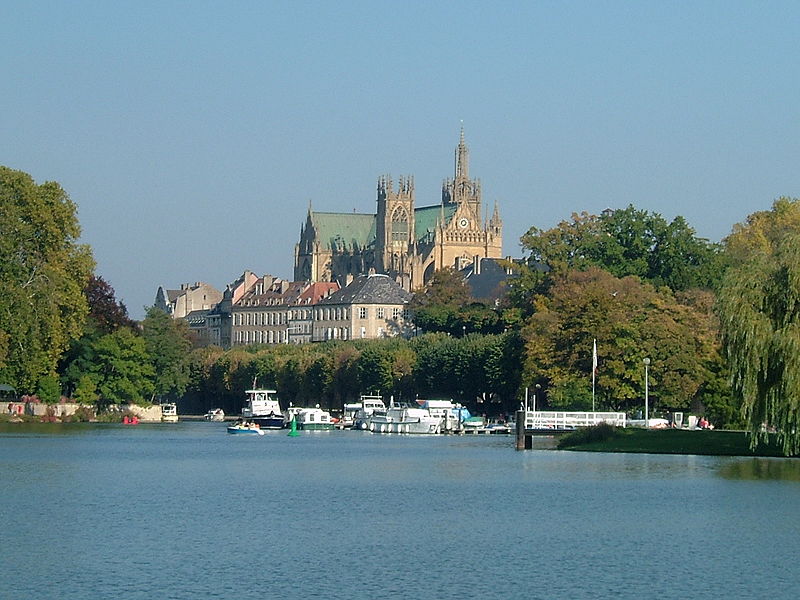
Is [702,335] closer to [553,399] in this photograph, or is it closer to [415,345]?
[553,399]

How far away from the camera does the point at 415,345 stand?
17350 centimetres

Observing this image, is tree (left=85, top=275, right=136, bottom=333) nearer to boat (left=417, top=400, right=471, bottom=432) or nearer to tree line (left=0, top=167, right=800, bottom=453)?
tree line (left=0, top=167, right=800, bottom=453)

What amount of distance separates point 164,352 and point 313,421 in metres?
13.3

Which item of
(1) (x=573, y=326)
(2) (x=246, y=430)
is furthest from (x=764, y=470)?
(2) (x=246, y=430)

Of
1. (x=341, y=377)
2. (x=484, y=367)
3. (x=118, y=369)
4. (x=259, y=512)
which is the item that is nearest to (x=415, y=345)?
(x=341, y=377)

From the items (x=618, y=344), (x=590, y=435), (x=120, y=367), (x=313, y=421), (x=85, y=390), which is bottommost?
(x=590, y=435)

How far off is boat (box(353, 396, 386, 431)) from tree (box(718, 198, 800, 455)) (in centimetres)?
7838

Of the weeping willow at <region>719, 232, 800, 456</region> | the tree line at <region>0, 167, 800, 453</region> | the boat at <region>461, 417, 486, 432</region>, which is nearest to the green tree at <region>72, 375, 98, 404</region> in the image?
the tree line at <region>0, 167, 800, 453</region>

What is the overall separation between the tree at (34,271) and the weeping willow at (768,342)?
5357 centimetres

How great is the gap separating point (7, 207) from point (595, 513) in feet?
208

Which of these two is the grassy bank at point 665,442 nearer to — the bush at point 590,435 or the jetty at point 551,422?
the bush at point 590,435

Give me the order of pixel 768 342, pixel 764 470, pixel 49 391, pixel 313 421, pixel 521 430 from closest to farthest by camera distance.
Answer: pixel 768 342 → pixel 764 470 → pixel 521 430 → pixel 49 391 → pixel 313 421

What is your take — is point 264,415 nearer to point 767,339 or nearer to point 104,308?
point 104,308

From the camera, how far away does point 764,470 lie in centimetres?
6362
